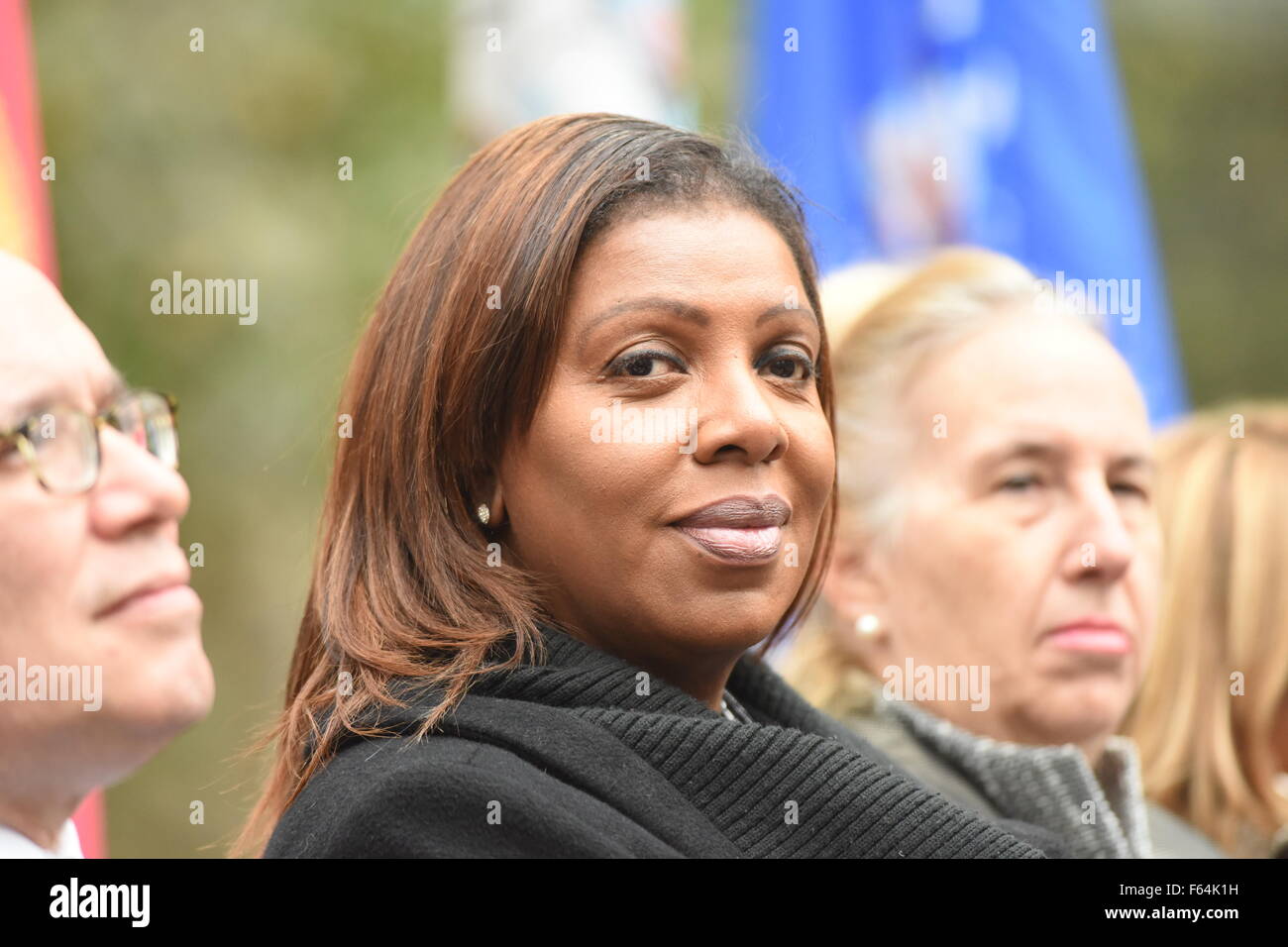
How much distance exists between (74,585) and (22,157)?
188cm

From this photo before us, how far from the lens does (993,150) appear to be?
6.37 meters

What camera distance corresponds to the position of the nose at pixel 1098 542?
3.57m

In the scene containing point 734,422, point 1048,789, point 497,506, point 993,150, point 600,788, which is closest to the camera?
point 600,788

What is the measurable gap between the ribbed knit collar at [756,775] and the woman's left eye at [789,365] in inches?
20.3

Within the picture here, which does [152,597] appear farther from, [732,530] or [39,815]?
[732,530]

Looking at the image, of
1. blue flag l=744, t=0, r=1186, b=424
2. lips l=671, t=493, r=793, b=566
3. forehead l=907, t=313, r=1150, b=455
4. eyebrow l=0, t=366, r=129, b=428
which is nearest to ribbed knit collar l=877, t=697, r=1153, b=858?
forehead l=907, t=313, r=1150, b=455

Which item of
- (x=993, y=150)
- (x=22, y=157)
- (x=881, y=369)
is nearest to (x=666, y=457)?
(x=881, y=369)

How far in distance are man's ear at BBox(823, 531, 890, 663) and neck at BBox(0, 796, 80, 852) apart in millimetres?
2024

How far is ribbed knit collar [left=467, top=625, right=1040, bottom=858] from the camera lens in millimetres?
2479

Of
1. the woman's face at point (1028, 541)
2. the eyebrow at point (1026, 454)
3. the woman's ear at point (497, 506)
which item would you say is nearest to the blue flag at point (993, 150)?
the woman's face at point (1028, 541)

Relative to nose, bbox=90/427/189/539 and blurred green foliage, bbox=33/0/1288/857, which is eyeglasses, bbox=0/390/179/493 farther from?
blurred green foliage, bbox=33/0/1288/857

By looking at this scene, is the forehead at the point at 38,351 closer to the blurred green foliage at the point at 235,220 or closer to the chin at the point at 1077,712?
the chin at the point at 1077,712

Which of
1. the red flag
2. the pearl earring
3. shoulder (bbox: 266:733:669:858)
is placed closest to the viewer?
shoulder (bbox: 266:733:669:858)
